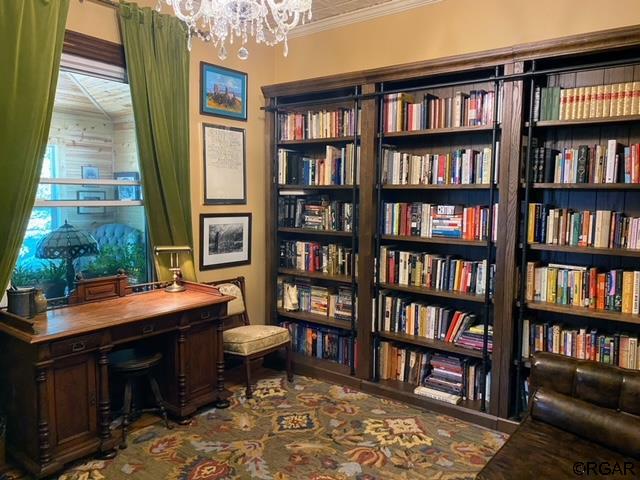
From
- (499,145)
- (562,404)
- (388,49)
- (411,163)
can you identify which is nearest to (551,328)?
(562,404)

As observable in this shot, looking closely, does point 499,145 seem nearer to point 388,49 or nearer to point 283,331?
point 388,49

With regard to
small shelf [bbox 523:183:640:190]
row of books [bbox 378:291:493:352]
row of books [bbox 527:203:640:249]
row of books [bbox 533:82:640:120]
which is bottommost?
row of books [bbox 378:291:493:352]

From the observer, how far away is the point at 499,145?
3.12 meters

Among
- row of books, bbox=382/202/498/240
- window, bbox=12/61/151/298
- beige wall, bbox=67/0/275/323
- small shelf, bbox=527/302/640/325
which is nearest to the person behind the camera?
small shelf, bbox=527/302/640/325

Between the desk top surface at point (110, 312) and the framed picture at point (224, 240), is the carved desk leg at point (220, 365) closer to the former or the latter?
the desk top surface at point (110, 312)

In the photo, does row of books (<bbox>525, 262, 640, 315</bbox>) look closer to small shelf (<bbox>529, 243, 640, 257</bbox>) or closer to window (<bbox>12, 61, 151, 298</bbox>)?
small shelf (<bbox>529, 243, 640, 257</bbox>)

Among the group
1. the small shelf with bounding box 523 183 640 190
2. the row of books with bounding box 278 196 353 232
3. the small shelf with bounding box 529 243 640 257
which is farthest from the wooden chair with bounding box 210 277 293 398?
the small shelf with bounding box 523 183 640 190

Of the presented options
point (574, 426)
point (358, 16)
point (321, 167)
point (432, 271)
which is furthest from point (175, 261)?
point (574, 426)

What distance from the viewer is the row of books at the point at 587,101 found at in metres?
2.73

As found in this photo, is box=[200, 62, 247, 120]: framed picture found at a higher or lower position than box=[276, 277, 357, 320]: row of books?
higher

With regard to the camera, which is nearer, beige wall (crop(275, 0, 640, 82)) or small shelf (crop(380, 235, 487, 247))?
beige wall (crop(275, 0, 640, 82))

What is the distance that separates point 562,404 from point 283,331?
209 cm

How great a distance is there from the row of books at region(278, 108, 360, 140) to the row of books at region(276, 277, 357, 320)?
1237 mm

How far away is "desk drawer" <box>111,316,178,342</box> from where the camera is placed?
277 centimetres
